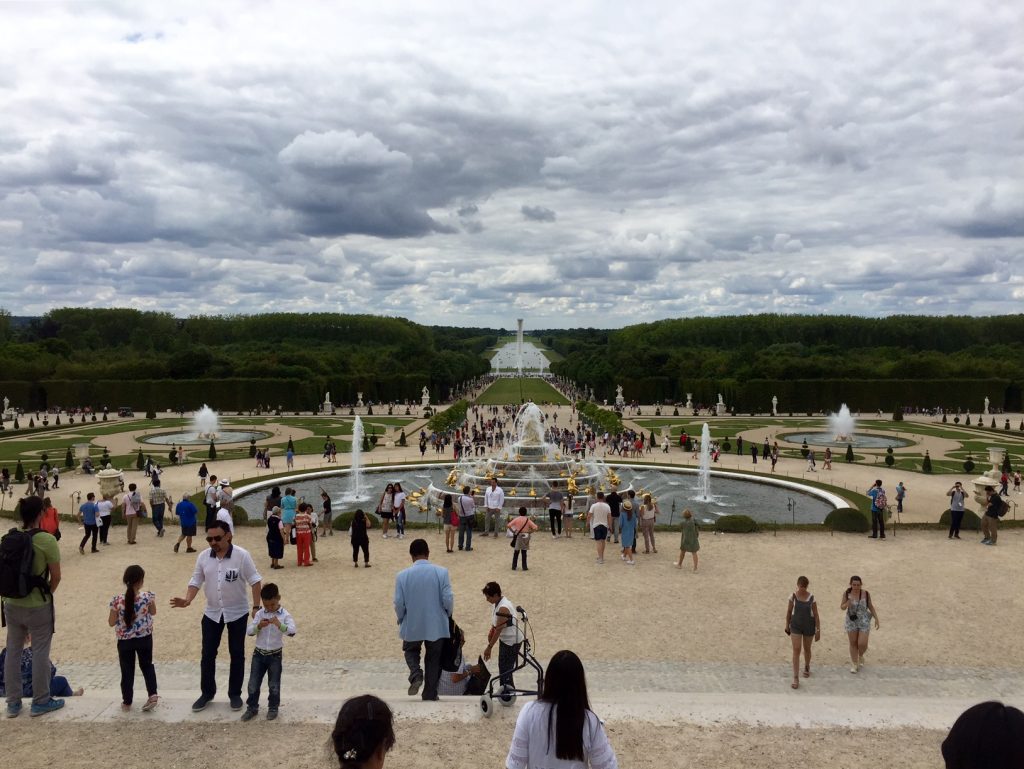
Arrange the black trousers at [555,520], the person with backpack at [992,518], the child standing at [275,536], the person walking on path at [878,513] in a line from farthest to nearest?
the black trousers at [555,520]
the person walking on path at [878,513]
the person with backpack at [992,518]
the child standing at [275,536]

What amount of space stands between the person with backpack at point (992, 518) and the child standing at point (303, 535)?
54.5 ft

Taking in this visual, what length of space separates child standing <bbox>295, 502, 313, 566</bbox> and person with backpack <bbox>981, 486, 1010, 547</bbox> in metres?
16.6

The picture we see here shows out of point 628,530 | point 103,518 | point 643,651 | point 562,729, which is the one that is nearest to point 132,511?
point 103,518

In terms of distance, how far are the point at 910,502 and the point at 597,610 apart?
783 inches

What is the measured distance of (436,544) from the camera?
65.4ft

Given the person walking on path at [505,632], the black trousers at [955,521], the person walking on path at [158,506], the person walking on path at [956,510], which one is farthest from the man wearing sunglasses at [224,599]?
the black trousers at [955,521]

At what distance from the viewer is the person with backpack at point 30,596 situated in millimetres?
7609

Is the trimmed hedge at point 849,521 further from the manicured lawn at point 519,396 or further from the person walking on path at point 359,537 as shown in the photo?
the manicured lawn at point 519,396

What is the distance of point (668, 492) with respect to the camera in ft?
104

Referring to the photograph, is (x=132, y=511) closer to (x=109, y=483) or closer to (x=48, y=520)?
(x=48, y=520)

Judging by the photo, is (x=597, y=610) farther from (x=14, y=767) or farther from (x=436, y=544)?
(x=14, y=767)

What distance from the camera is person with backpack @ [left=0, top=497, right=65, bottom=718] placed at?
25.0 feet

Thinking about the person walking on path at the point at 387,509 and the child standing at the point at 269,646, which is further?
the person walking on path at the point at 387,509

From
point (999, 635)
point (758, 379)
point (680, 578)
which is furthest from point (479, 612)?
point (758, 379)
